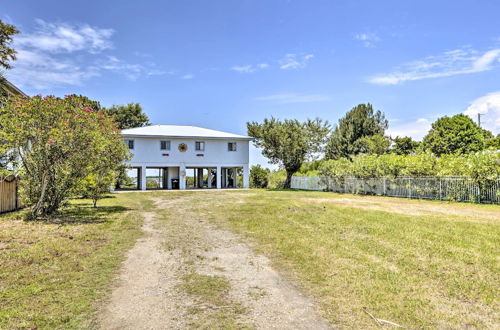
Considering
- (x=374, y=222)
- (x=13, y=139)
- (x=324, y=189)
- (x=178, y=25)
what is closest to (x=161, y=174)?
(x=324, y=189)

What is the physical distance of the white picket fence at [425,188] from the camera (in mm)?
16781

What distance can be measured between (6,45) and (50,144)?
11.5 ft

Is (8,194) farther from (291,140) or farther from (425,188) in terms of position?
(291,140)

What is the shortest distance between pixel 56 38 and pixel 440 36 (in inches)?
710

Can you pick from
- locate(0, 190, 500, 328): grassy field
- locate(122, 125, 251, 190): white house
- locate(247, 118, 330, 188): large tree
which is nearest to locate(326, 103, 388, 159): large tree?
locate(247, 118, 330, 188): large tree

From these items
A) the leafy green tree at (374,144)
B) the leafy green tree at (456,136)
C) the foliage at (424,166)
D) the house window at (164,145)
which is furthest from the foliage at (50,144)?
the leafy green tree at (456,136)

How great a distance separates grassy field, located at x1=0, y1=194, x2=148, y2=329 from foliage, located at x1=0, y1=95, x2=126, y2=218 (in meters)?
1.85

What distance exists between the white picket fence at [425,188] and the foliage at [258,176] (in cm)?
1171

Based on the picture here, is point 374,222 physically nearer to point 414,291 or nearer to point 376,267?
point 376,267

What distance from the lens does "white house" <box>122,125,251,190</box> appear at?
111 ft

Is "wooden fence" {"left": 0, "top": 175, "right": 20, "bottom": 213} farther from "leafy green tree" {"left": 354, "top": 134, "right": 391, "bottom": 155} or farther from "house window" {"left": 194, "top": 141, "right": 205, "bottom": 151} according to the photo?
"leafy green tree" {"left": 354, "top": 134, "right": 391, "bottom": 155}

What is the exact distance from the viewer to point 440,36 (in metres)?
16.3

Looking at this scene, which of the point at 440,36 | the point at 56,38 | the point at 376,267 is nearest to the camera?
the point at 376,267

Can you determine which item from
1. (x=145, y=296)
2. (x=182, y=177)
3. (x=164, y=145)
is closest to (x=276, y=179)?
(x=182, y=177)
